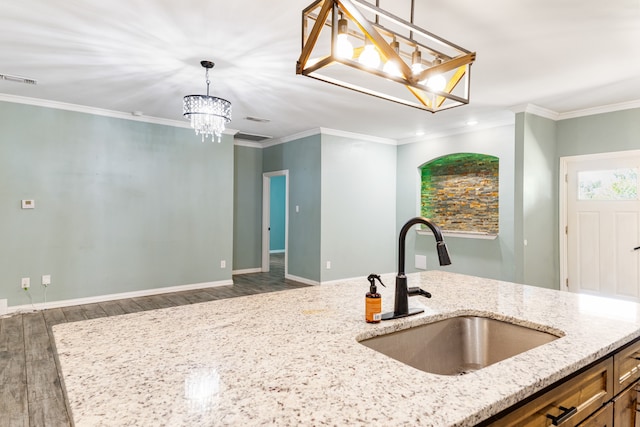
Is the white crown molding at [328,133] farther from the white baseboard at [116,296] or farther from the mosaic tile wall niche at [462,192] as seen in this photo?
the white baseboard at [116,296]

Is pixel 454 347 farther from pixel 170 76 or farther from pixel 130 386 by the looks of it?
pixel 170 76

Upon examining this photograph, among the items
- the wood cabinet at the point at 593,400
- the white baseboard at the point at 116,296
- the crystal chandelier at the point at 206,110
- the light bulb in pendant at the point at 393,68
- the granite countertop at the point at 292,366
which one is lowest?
the white baseboard at the point at 116,296

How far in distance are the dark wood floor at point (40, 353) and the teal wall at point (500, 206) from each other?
2268 millimetres

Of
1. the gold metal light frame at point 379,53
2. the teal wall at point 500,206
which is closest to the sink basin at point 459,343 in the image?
the gold metal light frame at point 379,53

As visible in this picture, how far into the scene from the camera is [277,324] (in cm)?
135

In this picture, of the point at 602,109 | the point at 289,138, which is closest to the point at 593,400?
the point at 602,109

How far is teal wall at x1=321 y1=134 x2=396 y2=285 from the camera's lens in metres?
5.91

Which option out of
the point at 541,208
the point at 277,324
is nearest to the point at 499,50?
the point at 541,208

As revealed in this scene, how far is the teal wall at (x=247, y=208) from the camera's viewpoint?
701cm

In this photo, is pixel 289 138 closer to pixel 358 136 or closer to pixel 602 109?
pixel 358 136

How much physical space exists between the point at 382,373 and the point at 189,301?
445 cm

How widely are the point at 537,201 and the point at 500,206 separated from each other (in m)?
0.64

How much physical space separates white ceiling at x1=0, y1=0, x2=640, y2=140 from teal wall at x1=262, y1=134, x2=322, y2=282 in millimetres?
1355

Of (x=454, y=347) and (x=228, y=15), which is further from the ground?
(x=228, y=15)
